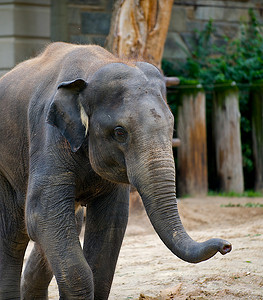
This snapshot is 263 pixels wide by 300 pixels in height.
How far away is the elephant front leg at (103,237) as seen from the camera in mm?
4945

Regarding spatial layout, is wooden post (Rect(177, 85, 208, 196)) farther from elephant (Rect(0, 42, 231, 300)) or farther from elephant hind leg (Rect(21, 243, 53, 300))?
elephant (Rect(0, 42, 231, 300))

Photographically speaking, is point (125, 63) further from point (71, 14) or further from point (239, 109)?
point (239, 109)

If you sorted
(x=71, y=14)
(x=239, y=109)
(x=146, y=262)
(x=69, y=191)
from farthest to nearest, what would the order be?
(x=239, y=109)
(x=71, y=14)
(x=146, y=262)
(x=69, y=191)

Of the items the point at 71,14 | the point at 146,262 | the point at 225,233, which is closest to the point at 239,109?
the point at 71,14

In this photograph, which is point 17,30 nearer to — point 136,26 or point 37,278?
point 136,26

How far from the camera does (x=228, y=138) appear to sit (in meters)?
11.7

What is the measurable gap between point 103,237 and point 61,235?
0.50 meters

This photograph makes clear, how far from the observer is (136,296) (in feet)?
18.9

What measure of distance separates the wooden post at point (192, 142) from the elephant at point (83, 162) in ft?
20.4

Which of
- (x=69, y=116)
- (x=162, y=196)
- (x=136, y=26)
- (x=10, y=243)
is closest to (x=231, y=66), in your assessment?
(x=136, y=26)

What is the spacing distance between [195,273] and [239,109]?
255 inches

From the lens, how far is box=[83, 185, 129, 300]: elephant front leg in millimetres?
4945

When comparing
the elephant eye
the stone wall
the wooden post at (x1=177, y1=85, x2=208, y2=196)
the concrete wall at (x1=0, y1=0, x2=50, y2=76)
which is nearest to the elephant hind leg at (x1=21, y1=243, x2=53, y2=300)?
the elephant eye

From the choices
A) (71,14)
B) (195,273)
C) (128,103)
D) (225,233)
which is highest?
(128,103)
